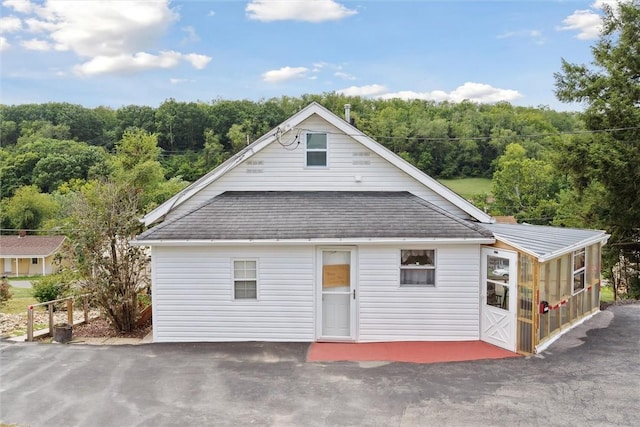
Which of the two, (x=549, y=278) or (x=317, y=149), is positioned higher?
(x=317, y=149)

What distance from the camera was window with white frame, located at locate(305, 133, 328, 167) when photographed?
45.6 feet

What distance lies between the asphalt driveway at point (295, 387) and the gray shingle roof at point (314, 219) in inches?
110

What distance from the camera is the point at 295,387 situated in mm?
9094

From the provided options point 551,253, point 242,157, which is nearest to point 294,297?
Result: point 242,157

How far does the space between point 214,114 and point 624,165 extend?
5623 centimetres

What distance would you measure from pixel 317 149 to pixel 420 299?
17.1 ft

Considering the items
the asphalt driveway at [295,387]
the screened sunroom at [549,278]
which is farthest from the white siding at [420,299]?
the asphalt driveway at [295,387]

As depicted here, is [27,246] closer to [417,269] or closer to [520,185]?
[520,185]

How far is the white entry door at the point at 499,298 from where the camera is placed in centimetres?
1098

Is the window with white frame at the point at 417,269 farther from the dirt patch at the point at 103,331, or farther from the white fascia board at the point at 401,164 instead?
the dirt patch at the point at 103,331

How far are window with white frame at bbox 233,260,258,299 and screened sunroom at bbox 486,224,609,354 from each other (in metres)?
5.84

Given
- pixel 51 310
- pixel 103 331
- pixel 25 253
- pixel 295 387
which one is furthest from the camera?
pixel 25 253

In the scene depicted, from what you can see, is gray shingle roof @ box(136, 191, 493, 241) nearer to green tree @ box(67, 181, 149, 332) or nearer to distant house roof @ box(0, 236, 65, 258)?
green tree @ box(67, 181, 149, 332)

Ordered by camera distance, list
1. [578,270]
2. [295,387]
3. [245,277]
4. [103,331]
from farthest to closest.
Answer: [103,331]
[578,270]
[245,277]
[295,387]
